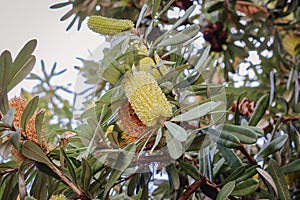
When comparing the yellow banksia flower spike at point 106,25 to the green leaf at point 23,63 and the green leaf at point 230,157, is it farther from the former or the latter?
the green leaf at point 230,157

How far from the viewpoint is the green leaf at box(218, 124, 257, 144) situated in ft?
1.19

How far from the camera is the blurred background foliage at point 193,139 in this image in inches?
13.0

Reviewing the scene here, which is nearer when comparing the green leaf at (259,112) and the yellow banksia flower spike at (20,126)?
the yellow banksia flower spike at (20,126)

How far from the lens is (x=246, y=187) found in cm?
38

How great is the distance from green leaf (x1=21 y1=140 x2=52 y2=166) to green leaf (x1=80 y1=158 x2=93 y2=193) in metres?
0.03

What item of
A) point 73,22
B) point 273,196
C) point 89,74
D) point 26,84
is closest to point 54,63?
point 26,84

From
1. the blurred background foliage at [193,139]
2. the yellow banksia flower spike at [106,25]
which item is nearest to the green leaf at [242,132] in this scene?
the blurred background foliage at [193,139]

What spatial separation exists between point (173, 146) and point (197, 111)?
3 cm

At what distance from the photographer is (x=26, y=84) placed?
882mm

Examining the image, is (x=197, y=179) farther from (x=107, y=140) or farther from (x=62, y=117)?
(x=62, y=117)

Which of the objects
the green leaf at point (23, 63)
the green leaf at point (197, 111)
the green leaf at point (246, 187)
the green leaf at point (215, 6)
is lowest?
the green leaf at point (246, 187)

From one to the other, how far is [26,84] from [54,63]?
0.25ft

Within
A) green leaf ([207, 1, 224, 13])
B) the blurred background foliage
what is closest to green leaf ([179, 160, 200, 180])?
the blurred background foliage

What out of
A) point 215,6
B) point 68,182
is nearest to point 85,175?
point 68,182
